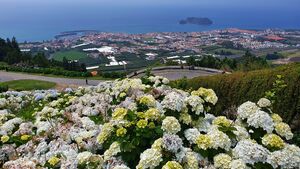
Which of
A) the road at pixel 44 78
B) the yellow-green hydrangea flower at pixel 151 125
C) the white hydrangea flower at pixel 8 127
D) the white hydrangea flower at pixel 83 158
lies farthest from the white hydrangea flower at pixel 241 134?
the road at pixel 44 78

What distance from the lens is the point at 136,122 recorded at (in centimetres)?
594

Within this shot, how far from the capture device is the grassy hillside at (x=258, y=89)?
12195 mm

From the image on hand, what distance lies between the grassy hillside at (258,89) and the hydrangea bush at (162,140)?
18.1 feet

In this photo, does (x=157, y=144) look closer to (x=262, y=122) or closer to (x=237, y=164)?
(x=237, y=164)

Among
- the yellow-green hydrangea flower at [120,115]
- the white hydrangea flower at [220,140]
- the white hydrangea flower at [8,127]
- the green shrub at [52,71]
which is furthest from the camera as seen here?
the green shrub at [52,71]

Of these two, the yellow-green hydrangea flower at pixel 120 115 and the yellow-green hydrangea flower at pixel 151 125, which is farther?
the yellow-green hydrangea flower at pixel 120 115

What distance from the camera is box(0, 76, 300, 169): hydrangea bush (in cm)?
521

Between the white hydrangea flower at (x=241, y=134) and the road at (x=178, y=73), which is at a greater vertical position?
the white hydrangea flower at (x=241, y=134)

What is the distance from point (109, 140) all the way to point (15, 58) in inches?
2048

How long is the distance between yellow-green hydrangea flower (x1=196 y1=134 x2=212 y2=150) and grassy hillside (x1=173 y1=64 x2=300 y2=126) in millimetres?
7263

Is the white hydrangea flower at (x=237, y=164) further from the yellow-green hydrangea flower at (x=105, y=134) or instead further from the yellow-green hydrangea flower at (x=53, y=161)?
the yellow-green hydrangea flower at (x=53, y=161)

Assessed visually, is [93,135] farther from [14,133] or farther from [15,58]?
[15,58]

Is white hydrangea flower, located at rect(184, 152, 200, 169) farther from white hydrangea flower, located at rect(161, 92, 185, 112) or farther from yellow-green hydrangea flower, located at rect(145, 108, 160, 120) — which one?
white hydrangea flower, located at rect(161, 92, 185, 112)

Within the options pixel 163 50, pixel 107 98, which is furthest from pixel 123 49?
pixel 107 98
